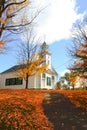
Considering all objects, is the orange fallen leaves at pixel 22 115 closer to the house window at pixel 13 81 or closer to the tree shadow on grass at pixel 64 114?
the tree shadow on grass at pixel 64 114

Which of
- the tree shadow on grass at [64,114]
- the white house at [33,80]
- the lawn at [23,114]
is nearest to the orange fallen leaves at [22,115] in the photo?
the lawn at [23,114]

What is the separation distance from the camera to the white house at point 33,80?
145 ft

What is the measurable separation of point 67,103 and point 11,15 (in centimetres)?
867

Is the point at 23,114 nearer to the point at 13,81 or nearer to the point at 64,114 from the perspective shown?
the point at 64,114

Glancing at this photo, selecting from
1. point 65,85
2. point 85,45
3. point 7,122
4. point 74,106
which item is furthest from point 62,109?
point 65,85

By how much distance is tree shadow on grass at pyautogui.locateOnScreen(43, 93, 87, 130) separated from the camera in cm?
1296

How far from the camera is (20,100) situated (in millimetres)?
16016

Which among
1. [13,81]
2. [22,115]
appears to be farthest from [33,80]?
A: [22,115]

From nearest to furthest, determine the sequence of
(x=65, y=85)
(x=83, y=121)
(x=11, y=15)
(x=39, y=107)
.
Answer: (x=83, y=121)
(x=39, y=107)
(x=11, y=15)
(x=65, y=85)

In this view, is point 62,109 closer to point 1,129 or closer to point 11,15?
point 1,129

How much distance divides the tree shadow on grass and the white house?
26.4 metres

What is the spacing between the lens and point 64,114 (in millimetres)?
14625

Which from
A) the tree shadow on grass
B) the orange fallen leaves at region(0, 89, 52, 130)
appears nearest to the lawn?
the orange fallen leaves at region(0, 89, 52, 130)

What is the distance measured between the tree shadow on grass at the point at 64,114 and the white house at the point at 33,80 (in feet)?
86.5
